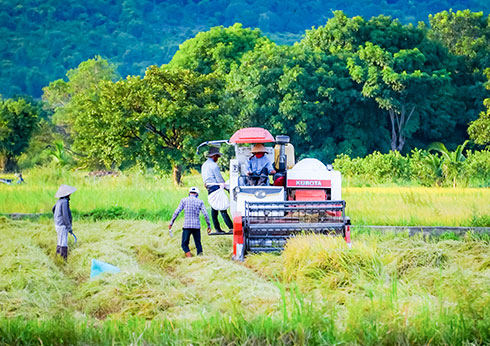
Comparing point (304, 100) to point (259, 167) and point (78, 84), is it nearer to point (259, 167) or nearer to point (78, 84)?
point (259, 167)

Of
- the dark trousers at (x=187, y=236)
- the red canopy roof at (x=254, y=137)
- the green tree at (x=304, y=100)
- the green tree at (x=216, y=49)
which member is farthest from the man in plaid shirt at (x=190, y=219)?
the green tree at (x=216, y=49)

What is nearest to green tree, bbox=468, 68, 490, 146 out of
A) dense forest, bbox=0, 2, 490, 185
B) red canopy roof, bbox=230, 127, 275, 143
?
dense forest, bbox=0, 2, 490, 185

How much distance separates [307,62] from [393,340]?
39.1 meters

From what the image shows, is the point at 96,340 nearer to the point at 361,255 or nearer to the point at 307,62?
the point at 361,255

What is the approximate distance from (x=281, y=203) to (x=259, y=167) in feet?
5.12

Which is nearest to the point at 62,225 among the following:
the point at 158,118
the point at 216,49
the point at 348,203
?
the point at 348,203

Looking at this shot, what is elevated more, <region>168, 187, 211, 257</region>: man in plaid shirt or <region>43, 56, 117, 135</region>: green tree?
<region>43, 56, 117, 135</region>: green tree

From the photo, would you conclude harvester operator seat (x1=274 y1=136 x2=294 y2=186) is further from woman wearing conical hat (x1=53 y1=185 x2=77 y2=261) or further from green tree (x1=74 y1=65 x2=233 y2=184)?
green tree (x1=74 y1=65 x2=233 y2=184)

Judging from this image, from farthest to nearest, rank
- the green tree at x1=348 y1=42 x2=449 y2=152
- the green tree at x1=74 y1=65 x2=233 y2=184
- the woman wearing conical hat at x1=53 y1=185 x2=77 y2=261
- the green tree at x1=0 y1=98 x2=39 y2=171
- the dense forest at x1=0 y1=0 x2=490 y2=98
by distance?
the dense forest at x1=0 y1=0 x2=490 y2=98
the green tree at x1=0 y1=98 x2=39 y2=171
the green tree at x1=348 y1=42 x2=449 y2=152
the green tree at x1=74 y1=65 x2=233 y2=184
the woman wearing conical hat at x1=53 y1=185 x2=77 y2=261

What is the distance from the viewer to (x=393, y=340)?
680 cm

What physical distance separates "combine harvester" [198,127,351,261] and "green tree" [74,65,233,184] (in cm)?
1494

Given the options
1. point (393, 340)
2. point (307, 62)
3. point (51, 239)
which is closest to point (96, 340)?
point (393, 340)

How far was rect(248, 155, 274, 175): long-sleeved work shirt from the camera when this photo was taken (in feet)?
46.0

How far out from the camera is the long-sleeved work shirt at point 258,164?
1402 centimetres
